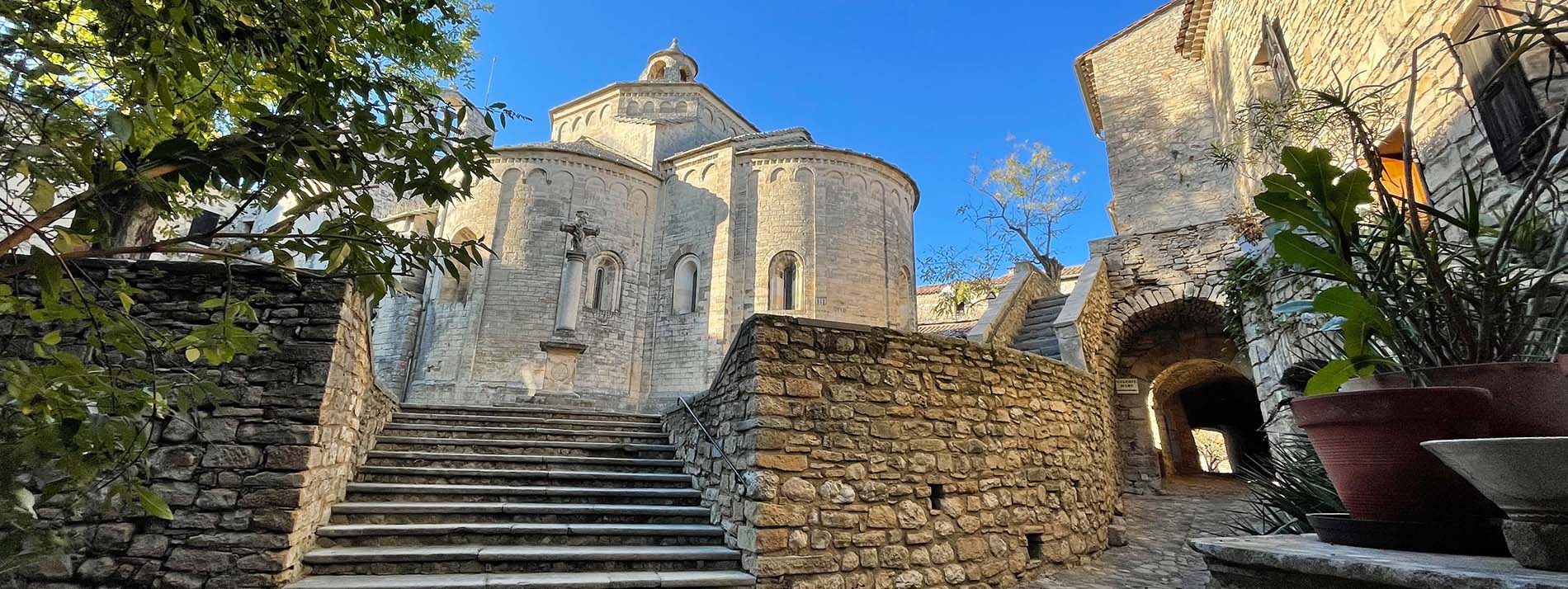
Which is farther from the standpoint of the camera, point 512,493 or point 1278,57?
point 1278,57

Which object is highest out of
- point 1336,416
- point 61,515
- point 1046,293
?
point 1046,293

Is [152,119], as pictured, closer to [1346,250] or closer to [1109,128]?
[1346,250]

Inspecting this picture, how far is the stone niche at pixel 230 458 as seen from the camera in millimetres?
3428

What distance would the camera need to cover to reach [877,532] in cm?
461

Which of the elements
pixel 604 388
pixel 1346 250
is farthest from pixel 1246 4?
pixel 604 388

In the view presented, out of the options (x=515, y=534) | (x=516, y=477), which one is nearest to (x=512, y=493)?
(x=516, y=477)

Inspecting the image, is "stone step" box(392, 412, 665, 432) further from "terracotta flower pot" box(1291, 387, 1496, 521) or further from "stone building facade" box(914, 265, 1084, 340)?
"stone building facade" box(914, 265, 1084, 340)

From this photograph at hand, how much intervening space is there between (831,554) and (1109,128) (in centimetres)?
1334

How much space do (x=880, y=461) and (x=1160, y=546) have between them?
11.6 feet

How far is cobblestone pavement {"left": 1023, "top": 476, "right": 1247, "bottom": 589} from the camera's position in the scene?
201 inches

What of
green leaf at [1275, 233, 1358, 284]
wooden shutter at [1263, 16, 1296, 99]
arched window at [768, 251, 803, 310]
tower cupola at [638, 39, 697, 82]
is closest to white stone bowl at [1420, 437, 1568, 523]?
→ green leaf at [1275, 233, 1358, 284]

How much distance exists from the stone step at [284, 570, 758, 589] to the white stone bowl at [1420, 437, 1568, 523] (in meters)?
3.61

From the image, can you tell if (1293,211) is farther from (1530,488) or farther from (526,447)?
(526,447)

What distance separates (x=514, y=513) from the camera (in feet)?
15.5
